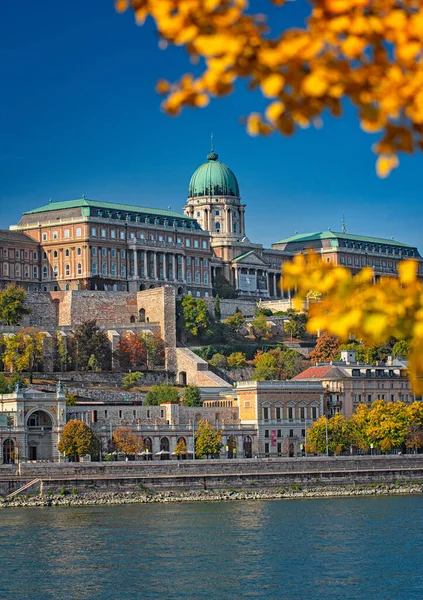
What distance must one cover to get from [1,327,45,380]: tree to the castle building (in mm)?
23706

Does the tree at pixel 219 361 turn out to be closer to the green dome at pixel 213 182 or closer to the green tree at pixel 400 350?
the green tree at pixel 400 350

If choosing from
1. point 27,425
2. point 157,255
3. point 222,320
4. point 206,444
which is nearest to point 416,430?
point 206,444

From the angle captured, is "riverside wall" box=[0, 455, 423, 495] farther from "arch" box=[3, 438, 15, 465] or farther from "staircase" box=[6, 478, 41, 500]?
"arch" box=[3, 438, 15, 465]

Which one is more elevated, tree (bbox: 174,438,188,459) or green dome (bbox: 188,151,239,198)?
green dome (bbox: 188,151,239,198)

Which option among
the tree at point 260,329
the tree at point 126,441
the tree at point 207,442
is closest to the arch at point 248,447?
the tree at point 207,442

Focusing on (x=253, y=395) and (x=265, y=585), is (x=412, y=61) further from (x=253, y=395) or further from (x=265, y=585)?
(x=253, y=395)

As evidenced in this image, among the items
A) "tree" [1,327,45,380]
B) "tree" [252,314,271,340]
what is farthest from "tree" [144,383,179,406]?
"tree" [252,314,271,340]

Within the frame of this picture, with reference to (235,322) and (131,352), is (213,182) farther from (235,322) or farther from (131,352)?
(131,352)

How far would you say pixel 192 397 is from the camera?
351 ft

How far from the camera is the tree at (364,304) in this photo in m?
7.99

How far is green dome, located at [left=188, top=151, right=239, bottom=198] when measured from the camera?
17450 centimetres

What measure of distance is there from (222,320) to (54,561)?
8914cm

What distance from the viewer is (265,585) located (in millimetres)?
45219

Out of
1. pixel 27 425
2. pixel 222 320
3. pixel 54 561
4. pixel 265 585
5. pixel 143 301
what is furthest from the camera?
pixel 222 320
